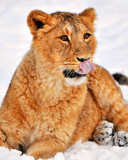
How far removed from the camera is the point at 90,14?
4.56 meters

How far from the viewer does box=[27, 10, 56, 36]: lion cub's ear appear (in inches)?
156

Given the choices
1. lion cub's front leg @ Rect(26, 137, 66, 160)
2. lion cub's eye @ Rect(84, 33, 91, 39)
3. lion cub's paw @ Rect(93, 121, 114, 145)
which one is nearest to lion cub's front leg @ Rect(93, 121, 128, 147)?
lion cub's paw @ Rect(93, 121, 114, 145)

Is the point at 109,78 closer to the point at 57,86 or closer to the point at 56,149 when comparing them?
the point at 57,86

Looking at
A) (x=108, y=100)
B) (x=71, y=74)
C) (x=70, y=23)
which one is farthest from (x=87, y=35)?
(x=108, y=100)

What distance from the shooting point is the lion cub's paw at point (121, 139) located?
431cm

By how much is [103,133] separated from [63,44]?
1.61 m

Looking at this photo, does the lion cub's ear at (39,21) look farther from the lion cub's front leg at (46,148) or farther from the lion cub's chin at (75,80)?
the lion cub's front leg at (46,148)

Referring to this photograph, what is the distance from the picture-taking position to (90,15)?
457 cm

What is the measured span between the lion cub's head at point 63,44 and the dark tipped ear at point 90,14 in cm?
42

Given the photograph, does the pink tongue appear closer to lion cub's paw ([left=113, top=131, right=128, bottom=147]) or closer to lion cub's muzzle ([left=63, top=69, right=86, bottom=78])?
lion cub's muzzle ([left=63, top=69, right=86, bottom=78])

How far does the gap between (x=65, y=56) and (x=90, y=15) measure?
1.12 m

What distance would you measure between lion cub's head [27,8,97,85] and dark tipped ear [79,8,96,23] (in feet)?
1.37

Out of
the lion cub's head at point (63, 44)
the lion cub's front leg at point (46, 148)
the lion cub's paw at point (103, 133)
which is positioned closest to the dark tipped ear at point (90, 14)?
the lion cub's head at point (63, 44)

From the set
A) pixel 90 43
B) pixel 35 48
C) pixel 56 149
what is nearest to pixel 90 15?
pixel 90 43
